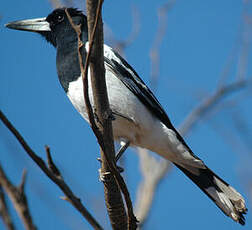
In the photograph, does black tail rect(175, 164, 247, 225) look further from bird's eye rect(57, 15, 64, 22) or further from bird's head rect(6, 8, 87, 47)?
bird's eye rect(57, 15, 64, 22)

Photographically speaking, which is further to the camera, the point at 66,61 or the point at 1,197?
the point at 66,61

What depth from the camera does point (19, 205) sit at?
5.65 feet


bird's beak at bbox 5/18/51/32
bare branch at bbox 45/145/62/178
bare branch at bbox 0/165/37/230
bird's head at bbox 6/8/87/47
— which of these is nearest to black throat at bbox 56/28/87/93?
bird's head at bbox 6/8/87/47

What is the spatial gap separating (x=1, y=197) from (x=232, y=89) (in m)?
5.11

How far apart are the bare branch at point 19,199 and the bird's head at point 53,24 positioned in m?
2.54

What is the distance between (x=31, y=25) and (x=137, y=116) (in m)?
1.54

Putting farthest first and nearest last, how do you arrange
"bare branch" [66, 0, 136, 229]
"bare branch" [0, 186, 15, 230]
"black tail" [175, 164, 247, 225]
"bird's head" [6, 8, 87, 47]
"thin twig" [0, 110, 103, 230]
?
"bird's head" [6, 8, 87, 47] → "black tail" [175, 164, 247, 225] → "bare branch" [66, 0, 136, 229] → "thin twig" [0, 110, 103, 230] → "bare branch" [0, 186, 15, 230]

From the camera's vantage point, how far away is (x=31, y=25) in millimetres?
4453

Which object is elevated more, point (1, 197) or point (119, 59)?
point (119, 59)

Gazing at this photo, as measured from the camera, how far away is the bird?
354cm

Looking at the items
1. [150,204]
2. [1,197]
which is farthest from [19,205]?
[150,204]

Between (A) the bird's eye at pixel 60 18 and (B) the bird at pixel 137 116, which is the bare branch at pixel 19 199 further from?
(A) the bird's eye at pixel 60 18

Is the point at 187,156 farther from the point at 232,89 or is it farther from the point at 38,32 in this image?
the point at 232,89

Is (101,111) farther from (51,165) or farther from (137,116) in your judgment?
(137,116)
